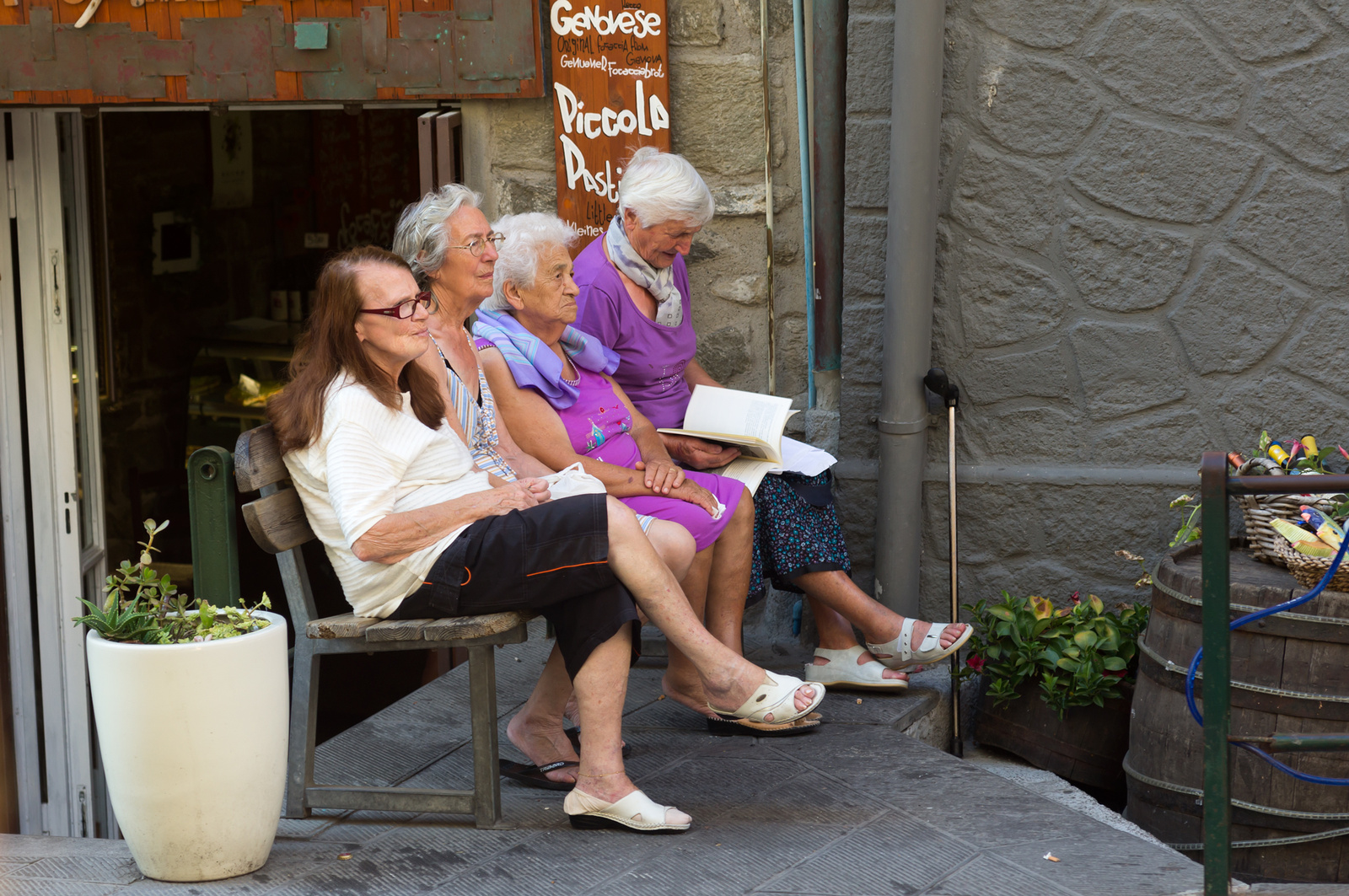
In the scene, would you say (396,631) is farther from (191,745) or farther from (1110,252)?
(1110,252)

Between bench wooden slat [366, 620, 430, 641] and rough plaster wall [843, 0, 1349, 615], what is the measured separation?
71.8 inches

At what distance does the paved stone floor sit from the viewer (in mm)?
2605

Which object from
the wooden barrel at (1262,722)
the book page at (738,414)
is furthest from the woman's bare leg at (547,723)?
the wooden barrel at (1262,722)

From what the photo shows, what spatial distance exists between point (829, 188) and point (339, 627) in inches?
82.8

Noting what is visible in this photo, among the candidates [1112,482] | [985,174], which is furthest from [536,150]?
[1112,482]

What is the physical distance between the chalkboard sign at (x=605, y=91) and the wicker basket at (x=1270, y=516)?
195cm

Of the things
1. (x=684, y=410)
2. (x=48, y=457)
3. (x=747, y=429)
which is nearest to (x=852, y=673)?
(x=747, y=429)

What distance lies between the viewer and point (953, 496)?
3.87m

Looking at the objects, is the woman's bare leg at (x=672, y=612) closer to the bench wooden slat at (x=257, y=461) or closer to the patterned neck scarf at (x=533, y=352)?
the patterned neck scarf at (x=533, y=352)

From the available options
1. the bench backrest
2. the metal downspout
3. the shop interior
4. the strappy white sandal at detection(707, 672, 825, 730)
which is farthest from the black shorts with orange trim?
the shop interior

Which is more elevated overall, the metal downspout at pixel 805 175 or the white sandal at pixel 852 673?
the metal downspout at pixel 805 175

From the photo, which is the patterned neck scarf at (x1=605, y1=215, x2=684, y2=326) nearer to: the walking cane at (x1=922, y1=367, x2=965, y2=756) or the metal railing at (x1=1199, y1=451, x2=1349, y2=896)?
the walking cane at (x1=922, y1=367, x2=965, y2=756)

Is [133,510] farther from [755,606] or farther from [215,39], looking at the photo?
[755,606]

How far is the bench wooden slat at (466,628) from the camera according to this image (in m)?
2.71
